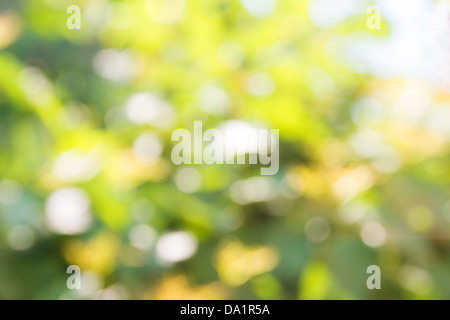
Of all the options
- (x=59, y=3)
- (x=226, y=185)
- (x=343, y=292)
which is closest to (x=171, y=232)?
(x=226, y=185)

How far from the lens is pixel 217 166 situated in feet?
Answer: 1.89

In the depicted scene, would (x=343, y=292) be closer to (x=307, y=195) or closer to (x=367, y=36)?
(x=307, y=195)

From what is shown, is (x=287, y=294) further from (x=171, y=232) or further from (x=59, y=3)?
(x=59, y=3)

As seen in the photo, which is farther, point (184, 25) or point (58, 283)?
point (184, 25)

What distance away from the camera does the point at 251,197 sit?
0.58 m

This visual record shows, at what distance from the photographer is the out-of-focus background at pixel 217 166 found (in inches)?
20.3

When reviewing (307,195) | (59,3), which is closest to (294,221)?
(307,195)

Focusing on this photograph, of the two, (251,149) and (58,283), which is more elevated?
(251,149)

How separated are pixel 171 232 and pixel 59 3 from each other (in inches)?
11.2

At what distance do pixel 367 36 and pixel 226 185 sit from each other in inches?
9.1

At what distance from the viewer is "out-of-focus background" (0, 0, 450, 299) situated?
0.52m

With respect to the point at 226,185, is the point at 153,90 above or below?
above
